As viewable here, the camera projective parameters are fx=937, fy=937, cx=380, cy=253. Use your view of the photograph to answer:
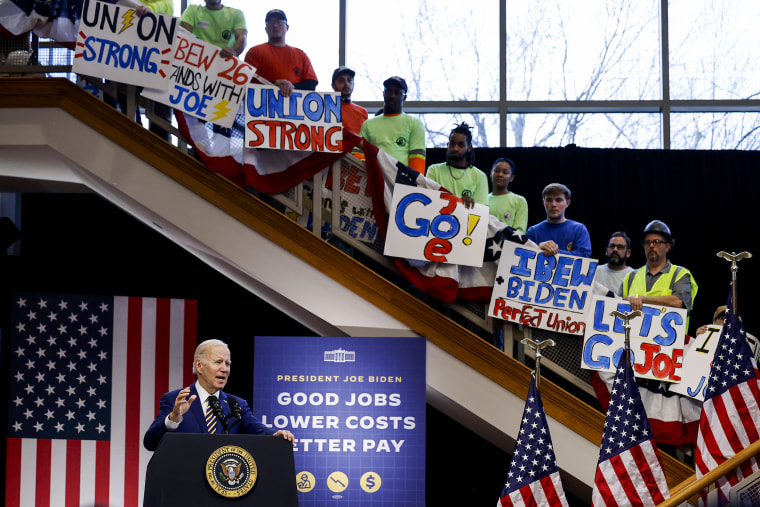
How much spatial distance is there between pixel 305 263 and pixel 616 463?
2.11 meters

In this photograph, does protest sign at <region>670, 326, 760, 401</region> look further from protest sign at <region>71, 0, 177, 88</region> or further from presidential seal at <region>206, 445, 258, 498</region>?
protest sign at <region>71, 0, 177, 88</region>

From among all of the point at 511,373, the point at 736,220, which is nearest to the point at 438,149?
the point at 736,220

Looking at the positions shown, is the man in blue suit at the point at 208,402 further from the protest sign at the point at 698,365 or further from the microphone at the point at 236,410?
the protest sign at the point at 698,365

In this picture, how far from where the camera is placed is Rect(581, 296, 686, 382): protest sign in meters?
5.27

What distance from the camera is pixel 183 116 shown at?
5.62 meters

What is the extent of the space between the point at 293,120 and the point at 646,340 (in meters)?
2.40

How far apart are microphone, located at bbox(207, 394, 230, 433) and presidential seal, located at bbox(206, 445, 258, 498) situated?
21 cm

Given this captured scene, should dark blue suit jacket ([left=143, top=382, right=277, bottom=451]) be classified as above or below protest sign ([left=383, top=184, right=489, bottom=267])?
below

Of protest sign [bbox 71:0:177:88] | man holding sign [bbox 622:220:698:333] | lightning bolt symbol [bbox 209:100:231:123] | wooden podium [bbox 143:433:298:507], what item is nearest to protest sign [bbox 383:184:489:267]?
man holding sign [bbox 622:220:698:333]

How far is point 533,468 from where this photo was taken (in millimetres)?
4777

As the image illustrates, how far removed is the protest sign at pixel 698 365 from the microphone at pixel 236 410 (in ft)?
8.70

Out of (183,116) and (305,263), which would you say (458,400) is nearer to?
(305,263)

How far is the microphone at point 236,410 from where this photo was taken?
3.65 meters

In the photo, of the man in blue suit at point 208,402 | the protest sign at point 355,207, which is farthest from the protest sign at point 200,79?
the man in blue suit at point 208,402
